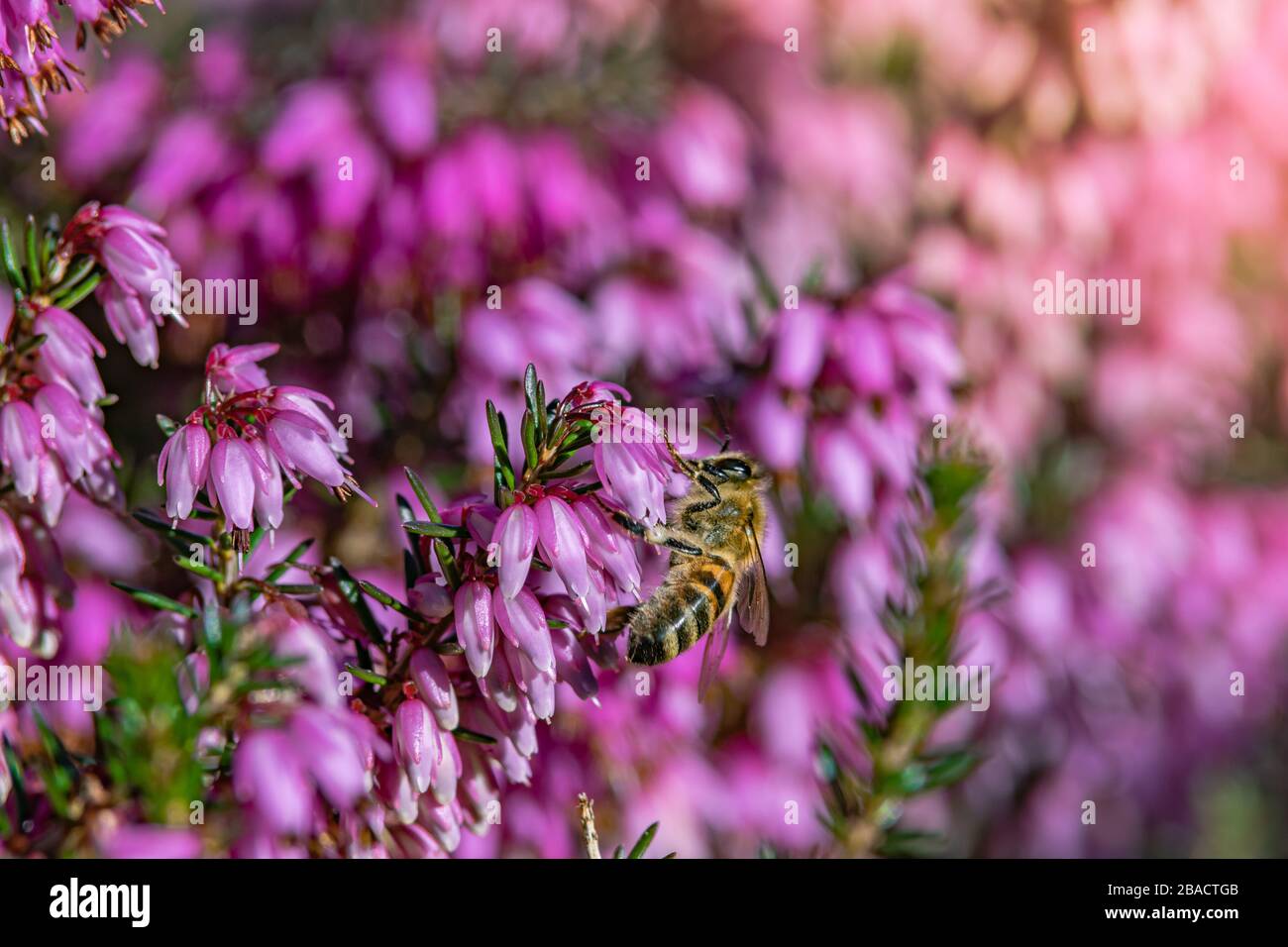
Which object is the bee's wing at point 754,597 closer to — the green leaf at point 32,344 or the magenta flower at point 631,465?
the magenta flower at point 631,465

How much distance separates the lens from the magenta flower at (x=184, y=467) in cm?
53

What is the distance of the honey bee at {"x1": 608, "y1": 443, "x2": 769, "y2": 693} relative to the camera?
73 cm

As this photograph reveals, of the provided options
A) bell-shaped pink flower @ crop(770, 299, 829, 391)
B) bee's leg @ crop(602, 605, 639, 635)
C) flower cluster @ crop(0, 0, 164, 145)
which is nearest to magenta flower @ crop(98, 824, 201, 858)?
bee's leg @ crop(602, 605, 639, 635)

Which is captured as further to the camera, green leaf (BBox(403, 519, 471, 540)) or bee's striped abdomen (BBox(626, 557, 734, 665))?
bee's striped abdomen (BBox(626, 557, 734, 665))

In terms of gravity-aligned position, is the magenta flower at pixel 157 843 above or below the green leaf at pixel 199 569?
below

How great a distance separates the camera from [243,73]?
4.00 ft

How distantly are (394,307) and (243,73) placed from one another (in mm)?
331

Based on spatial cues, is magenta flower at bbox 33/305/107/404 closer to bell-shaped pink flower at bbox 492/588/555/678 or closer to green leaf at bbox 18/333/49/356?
green leaf at bbox 18/333/49/356

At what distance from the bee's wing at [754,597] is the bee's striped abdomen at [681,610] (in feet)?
0.12

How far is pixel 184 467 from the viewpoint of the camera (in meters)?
0.54

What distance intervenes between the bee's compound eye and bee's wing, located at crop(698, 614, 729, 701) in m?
0.10

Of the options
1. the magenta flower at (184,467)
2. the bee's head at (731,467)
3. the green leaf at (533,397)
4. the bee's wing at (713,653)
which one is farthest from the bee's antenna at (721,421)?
the magenta flower at (184,467)

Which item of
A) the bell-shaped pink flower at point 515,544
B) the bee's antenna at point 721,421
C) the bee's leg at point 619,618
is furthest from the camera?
the bee's antenna at point 721,421

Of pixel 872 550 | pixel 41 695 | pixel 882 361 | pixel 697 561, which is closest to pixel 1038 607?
pixel 872 550
